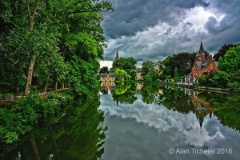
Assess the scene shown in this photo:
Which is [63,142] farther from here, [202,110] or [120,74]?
[120,74]

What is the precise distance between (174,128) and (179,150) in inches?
131

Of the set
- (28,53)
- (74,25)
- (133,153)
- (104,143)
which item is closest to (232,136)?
(133,153)

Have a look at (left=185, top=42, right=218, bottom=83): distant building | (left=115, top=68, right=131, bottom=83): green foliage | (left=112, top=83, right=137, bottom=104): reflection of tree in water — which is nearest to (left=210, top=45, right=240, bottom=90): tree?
(left=112, top=83, right=137, bottom=104): reflection of tree in water

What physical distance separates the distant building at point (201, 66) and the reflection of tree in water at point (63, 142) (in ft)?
155

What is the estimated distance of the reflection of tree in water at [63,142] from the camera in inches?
271

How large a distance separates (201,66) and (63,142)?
199ft

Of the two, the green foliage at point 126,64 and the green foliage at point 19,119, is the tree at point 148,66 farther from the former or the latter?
the green foliage at point 19,119

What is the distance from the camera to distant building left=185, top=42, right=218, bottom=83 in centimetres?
5267

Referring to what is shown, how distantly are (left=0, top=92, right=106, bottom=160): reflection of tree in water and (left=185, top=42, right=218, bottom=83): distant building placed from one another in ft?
155

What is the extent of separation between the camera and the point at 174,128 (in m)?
10.6

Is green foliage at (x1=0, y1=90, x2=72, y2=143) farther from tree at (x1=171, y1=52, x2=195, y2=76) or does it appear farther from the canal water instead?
tree at (x1=171, y1=52, x2=195, y2=76)

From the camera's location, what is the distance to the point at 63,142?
820cm

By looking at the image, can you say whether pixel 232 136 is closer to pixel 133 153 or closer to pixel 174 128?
pixel 174 128

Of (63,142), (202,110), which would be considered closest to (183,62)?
(202,110)
